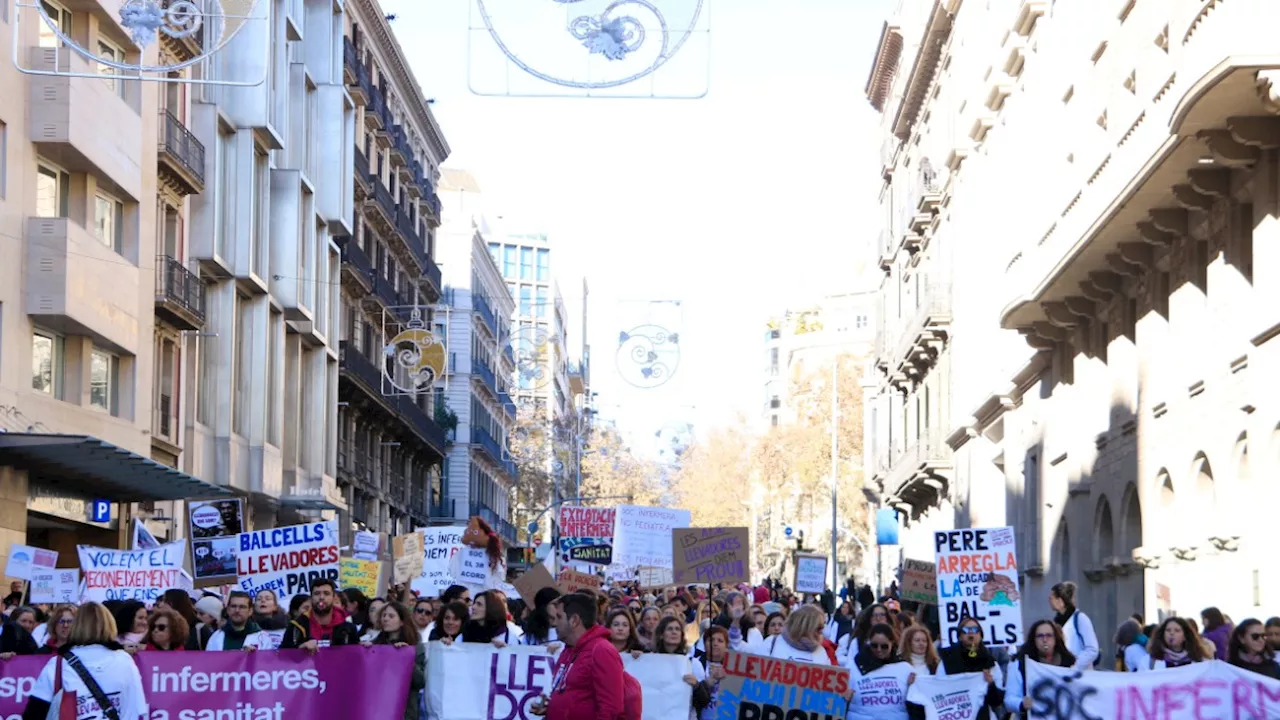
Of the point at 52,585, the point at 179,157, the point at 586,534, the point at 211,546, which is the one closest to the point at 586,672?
the point at 52,585

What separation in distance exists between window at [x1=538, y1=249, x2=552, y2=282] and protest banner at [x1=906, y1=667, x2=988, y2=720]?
432 feet

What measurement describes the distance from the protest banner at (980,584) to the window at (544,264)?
12573 cm

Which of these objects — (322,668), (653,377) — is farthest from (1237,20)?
(653,377)

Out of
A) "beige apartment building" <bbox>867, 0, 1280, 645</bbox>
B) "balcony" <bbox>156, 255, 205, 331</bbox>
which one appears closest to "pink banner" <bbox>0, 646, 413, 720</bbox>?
"beige apartment building" <bbox>867, 0, 1280, 645</bbox>

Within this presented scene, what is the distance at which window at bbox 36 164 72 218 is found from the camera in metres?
30.8

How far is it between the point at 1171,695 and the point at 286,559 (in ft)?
32.5

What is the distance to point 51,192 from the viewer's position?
3122 cm

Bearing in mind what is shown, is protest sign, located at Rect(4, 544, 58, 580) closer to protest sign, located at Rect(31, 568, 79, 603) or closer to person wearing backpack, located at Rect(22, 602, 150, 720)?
protest sign, located at Rect(31, 568, 79, 603)

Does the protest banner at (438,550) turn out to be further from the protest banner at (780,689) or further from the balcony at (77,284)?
the protest banner at (780,689)

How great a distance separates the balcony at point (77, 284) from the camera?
1177 inches

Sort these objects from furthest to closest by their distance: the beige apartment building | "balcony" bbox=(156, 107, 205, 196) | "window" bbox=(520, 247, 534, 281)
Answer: "window" bbox=(520, 247, 534, 281), "balcony" bbox=(156, 107, 205, 196), the beige apartment building

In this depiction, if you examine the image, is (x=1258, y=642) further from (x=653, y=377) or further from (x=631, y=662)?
(x=653, y=377)

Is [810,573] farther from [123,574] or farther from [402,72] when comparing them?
[402,72]

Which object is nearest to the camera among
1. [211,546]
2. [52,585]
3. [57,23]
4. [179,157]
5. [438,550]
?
[52,585]
